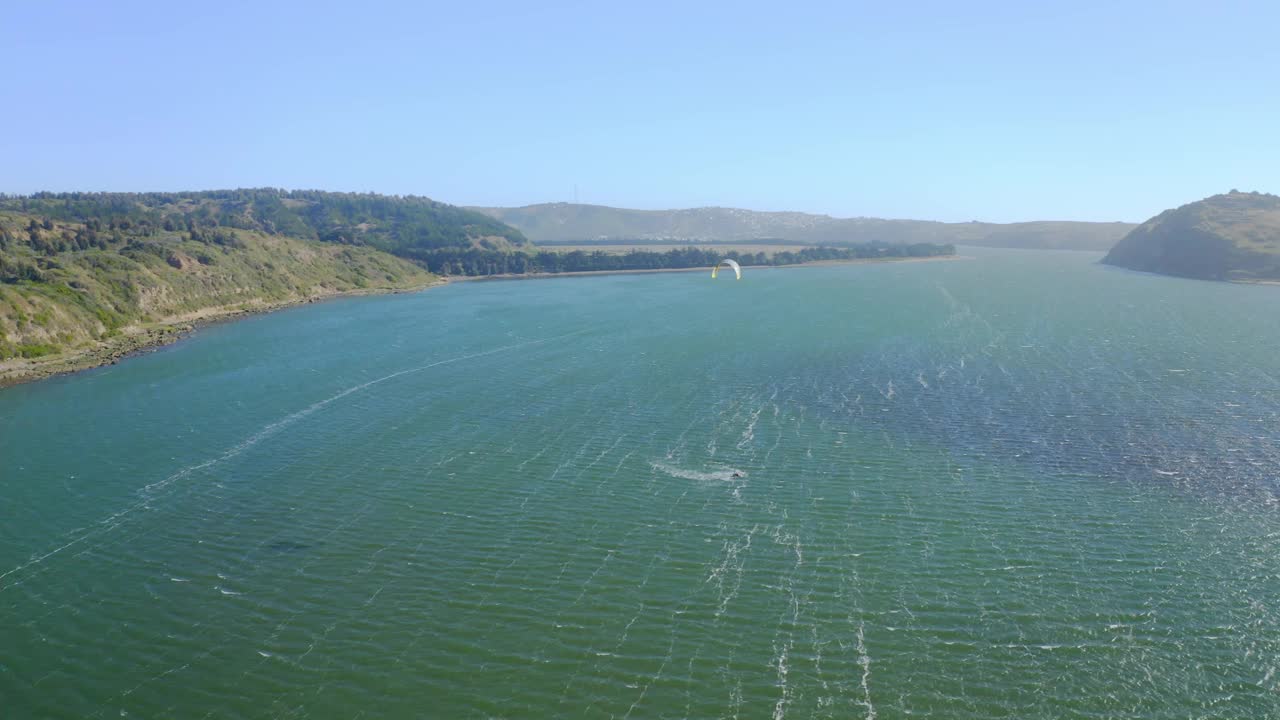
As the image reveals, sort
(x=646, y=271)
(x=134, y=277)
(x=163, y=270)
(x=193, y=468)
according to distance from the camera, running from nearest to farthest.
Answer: (x=193, y=468) < (x=134, y=277) < (x=163, y=270) < (x=646, y=271)

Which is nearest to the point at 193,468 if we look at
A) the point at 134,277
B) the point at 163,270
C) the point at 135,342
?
the point at 135,342

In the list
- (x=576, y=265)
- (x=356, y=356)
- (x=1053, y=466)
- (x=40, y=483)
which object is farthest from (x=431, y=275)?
(x=1053, y=466)

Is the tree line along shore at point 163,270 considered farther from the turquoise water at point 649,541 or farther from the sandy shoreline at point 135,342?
the turquoise water at point 649,541

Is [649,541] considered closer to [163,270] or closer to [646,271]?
[163,270]

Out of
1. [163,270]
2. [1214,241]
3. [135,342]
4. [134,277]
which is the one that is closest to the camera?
[135,342]

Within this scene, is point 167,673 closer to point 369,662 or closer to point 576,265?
point 369,662

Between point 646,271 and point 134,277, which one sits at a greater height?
point 134,277
